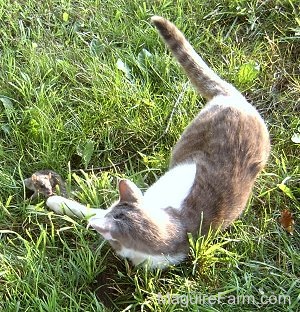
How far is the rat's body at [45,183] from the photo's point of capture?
254cm

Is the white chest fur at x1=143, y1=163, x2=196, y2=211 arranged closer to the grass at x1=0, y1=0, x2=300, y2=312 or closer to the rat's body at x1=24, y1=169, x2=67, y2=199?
the grass at x1=0, y1=0, x2=300, y2=312

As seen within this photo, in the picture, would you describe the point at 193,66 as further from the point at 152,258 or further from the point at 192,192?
the point at 152,258

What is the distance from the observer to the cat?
7.43 ft

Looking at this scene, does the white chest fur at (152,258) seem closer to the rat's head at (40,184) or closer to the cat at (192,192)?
the cat at (192,192)

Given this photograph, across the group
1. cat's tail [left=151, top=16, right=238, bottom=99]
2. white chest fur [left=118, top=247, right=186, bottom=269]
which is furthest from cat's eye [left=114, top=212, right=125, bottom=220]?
cat's tail [left=151, top=16, right=238, bottom=99]

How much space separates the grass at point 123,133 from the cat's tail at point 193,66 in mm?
184

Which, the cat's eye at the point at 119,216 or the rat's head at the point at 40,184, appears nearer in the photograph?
the cat's eye at the point at 119,216

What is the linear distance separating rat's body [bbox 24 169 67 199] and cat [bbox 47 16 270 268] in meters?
0.06

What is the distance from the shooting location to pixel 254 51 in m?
3.14

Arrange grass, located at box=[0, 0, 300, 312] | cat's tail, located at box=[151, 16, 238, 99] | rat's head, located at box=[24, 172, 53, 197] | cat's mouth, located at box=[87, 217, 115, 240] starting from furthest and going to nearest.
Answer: cat's tail, located at box=[151, 16, 238, 99] < rat's head, located at box=[24, 172, 53, 197] < grass, located at box=[0, 0, 300, 312] < cat's mouth, located at box=[87, 217, 115, 240]

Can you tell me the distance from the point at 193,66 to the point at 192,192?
25.4 inches

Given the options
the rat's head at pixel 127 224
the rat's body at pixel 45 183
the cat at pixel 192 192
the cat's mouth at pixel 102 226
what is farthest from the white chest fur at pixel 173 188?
the rat's body at pixel 45 183

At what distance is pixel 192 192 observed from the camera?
2.40 m

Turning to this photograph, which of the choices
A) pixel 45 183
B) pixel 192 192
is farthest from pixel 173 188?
pixel 45 183
